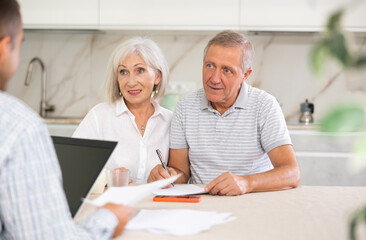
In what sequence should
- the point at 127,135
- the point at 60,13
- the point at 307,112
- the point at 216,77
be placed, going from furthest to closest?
the point at 307,112 < the point at 60,13 < the point at 127,135 < the point at 216,77

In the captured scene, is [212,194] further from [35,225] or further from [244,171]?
[35,225]

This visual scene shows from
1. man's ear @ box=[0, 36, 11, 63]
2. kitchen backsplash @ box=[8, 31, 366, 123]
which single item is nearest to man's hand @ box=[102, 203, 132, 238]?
man's ear @ box=[0, 36, 11, 63]

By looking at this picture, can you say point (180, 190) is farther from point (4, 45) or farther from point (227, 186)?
point (4, 45)

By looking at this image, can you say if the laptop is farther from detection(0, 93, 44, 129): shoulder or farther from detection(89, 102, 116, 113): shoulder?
detection(89, 102, 116, 113): shoulder

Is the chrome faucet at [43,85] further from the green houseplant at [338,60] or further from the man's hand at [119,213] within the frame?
the green houseplant at [338,60]

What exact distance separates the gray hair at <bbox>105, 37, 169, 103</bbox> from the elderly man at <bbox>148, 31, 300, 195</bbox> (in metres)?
0.27

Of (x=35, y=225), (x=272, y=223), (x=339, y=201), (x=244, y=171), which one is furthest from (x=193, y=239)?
(x=244, y=171)

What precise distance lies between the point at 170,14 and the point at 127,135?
1.68 metres

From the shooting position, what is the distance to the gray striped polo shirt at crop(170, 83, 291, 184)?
1907 millimetres

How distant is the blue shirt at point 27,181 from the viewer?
2.46ft

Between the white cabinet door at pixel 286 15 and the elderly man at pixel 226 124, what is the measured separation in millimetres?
1483

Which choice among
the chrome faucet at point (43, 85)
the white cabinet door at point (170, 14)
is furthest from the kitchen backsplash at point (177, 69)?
the white cabinet door at point (170, 14)

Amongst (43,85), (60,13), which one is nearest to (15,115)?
(60,13)

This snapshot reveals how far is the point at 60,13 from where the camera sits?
3496 millimetres
